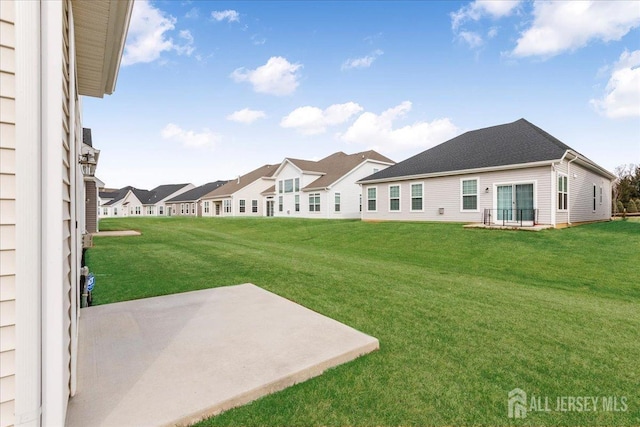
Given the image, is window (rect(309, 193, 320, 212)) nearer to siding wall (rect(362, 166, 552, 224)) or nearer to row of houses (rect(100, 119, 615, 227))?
row of houses (rect(100, 119, 615, 227))

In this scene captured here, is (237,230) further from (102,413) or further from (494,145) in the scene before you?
(102,413)

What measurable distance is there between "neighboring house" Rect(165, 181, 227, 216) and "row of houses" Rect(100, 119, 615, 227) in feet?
70.9

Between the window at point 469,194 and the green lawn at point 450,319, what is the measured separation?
5710 millimetres

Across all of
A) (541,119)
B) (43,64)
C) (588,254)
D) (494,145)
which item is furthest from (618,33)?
(43,64)

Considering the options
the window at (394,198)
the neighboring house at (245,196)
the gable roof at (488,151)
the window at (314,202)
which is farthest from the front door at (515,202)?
the neighboring house at (245,196)

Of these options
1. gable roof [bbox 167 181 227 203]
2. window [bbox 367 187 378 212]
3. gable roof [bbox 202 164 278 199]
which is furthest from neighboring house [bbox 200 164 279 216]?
window [bbox 367 187 378 212]

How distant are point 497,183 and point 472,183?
129cm

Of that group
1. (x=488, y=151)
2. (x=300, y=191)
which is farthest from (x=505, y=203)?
(x=300, y=191)

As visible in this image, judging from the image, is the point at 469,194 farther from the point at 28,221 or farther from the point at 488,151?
the point at 28,221

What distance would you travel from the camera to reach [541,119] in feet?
66.3

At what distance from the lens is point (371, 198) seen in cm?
2167

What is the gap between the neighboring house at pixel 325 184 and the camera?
88.5ft

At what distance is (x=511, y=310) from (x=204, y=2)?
15372 millimetres

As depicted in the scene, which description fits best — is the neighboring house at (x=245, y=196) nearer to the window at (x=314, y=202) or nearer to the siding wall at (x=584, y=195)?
the window at (x=314, y=202)
